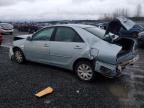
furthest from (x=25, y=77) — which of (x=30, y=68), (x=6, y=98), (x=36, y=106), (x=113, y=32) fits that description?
(x=113, y=32)

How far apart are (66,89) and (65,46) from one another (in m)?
1.47

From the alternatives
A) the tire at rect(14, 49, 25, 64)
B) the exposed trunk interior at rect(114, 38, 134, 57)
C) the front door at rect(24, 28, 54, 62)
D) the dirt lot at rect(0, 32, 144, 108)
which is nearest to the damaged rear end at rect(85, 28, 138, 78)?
the exposed trunk interior at rect(114, 38, 134, 57)

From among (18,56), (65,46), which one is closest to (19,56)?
(18,56)

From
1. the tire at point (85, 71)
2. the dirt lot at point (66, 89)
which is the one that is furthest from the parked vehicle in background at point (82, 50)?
the dirt lot at point (66, 89)

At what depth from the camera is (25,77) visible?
655 centimetres

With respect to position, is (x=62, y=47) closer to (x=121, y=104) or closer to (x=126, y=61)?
(x=126, y=61)

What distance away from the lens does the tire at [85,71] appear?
600 cm

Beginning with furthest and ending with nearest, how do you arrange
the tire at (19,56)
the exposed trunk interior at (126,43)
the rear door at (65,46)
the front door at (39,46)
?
the tire at (19,56), the front door at (39,46), the exposed trunk interior at (126,43), the rear door at (65,46)

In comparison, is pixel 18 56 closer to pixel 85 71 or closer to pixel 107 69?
pixel 85 71

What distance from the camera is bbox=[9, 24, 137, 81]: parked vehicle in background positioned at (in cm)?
568

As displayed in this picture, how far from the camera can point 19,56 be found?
27.0 ft

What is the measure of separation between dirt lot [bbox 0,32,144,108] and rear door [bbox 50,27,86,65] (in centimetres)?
52

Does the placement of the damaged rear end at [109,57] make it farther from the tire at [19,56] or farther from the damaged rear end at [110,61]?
the tire at [19,56]

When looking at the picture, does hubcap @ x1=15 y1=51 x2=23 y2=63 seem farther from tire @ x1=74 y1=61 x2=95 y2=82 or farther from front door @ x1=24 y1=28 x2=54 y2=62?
tire @ x1=74 y1=61 x2=95 y2=82
